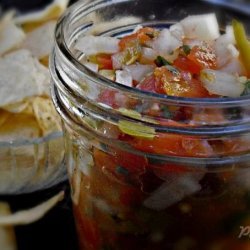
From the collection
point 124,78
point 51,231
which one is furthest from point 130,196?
point 51,231

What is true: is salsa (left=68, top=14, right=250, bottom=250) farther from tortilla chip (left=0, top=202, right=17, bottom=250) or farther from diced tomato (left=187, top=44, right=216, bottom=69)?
tortilla chip (left=0, top=202, right=17, bottom=250)

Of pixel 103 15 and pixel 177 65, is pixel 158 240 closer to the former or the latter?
pixel 177 65

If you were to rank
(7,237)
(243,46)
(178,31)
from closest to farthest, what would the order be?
1. (243,46)
2. (178,31)
3. (7,237)

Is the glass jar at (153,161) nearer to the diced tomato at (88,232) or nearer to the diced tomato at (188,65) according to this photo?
the diced tomato at (88,232)

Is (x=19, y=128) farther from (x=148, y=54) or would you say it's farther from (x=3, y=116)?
(x=148, y=54)

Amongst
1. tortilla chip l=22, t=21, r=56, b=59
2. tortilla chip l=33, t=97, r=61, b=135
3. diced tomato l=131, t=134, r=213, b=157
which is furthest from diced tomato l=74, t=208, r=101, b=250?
tortilla chip l=22, t=21, r=56, b=59

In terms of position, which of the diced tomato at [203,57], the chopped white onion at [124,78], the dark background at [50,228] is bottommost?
the dark background at [50,228]

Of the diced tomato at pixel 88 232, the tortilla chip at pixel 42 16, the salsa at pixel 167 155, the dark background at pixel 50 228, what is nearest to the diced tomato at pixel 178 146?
the salsa at pixel 167 155
